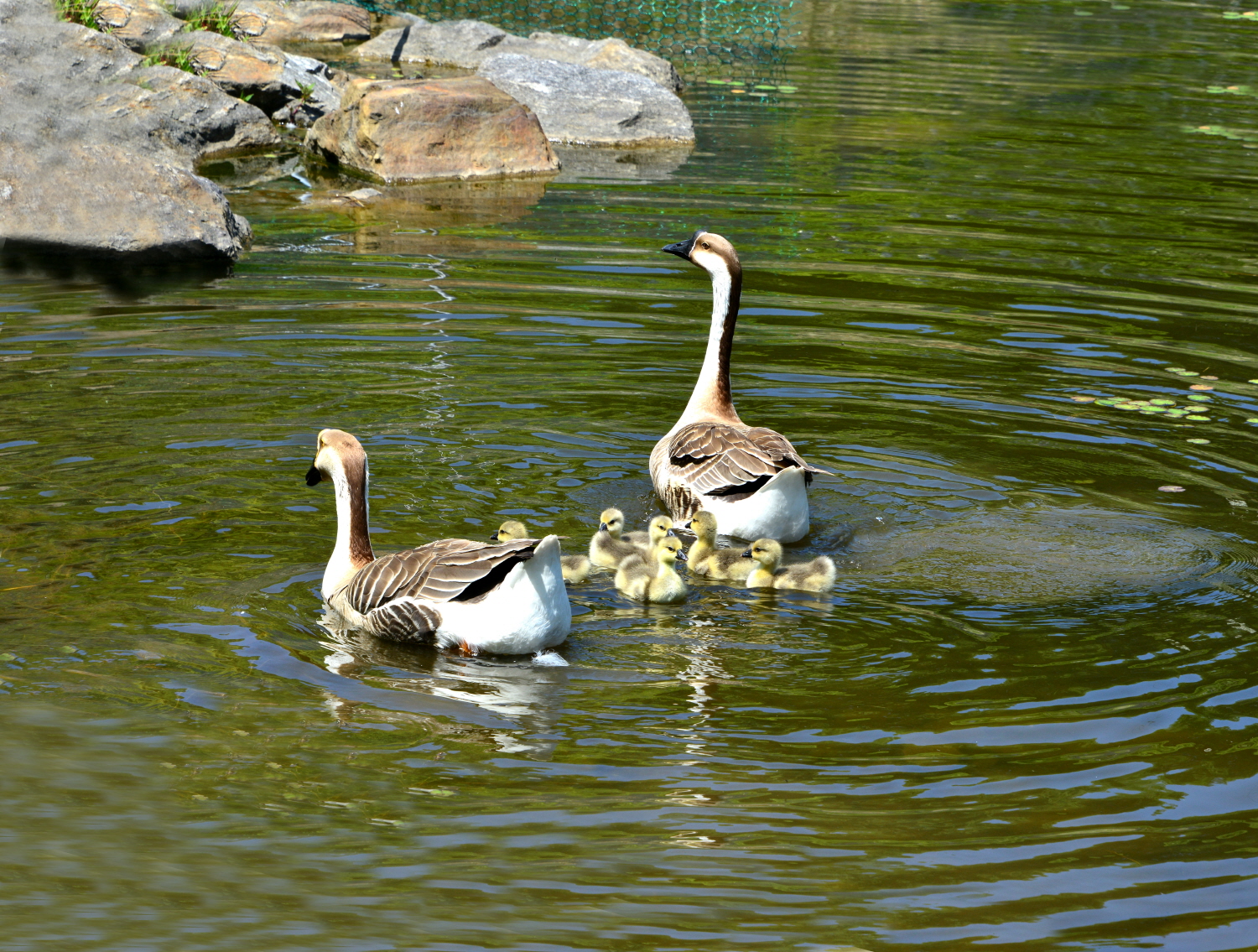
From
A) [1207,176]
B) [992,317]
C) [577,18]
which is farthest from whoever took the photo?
[577,18]

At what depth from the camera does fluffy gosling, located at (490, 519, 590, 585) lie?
7961 mm

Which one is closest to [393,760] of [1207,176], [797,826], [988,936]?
[797,826]

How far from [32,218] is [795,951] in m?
11.4

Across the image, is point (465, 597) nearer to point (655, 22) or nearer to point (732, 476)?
point (732, 476)

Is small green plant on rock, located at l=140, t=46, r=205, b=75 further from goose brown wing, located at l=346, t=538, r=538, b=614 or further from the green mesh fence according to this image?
goose brown wing, located at l=346, t=538, r=538, b=614

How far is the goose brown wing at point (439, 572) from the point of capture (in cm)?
677

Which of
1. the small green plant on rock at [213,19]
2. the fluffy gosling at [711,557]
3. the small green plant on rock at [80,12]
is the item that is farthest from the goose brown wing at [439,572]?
the small green plant on rock at [213,19]

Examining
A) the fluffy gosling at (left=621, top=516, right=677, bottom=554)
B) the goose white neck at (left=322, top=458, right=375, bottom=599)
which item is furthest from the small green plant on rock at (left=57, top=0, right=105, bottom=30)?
the fluffy gosling at (left=621, top=516, right=677, bottom=554)

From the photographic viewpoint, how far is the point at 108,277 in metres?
13.8

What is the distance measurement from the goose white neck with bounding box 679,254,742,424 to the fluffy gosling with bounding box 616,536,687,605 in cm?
208

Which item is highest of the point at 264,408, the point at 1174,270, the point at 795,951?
the point at 1174,270

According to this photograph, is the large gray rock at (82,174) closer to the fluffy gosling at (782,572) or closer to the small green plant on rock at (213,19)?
the small green plant on rock at (213,19)

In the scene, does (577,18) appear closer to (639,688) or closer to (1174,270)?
(1174,270)

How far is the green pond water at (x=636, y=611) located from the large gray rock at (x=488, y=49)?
6951 millimetres
